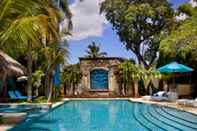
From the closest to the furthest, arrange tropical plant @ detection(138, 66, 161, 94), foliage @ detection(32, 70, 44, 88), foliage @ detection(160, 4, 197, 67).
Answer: foliage @ detection(160, 4, 197, 67)
foliage @ detection(32, 70, 44, 88)
tropical plant @ detection(138, 66, 161, 94)

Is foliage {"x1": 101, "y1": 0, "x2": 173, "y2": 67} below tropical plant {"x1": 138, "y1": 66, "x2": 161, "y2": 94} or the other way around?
the other way around

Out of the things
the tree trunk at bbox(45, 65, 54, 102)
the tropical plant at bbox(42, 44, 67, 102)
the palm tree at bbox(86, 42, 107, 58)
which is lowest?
the tree trunk at bbox(45, 65, 54, 102)

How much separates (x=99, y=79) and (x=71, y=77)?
7.49 feet

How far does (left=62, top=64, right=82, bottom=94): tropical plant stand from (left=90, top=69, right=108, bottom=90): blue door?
1122mm

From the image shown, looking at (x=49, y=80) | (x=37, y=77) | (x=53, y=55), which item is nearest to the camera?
(x=53, y=55)

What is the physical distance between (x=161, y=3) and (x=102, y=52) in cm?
1126

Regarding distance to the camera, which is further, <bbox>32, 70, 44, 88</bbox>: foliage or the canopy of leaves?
the canopy of leaves

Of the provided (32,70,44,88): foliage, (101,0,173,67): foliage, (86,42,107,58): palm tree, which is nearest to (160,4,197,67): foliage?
(32,70,44,88): foliage

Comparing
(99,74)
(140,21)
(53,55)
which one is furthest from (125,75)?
(53,55)

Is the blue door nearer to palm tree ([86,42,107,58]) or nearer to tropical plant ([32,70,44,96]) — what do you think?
tropical plant ([32,70,44,96])

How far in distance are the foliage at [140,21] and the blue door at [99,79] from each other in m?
6.82

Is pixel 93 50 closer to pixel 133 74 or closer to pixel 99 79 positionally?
pixel 99 79

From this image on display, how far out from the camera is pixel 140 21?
3622 centimetres

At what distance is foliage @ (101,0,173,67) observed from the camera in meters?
35.5
